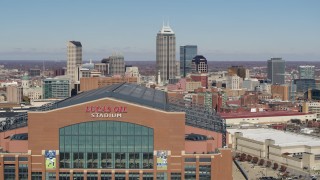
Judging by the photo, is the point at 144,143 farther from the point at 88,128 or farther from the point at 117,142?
the point at 88,128

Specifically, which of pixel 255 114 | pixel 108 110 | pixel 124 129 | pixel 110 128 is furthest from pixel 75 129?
pixel 255 114

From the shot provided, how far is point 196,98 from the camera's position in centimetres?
17375

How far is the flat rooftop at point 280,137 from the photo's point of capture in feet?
344

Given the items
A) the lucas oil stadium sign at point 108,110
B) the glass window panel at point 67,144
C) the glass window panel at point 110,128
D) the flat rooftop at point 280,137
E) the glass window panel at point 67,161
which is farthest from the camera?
the flat rooftop at point 280,137

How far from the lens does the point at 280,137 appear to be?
113750 millimetres

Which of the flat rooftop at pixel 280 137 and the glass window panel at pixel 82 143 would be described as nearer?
the glass window panel at pixel 82 143

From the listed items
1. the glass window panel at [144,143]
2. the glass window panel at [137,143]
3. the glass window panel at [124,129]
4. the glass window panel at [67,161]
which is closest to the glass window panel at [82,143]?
the glass window panel at [67,161]

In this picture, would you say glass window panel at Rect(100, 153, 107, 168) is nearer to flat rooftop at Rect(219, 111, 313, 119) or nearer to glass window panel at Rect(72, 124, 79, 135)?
glass window panel at Rect(72, 124, 79, 135)

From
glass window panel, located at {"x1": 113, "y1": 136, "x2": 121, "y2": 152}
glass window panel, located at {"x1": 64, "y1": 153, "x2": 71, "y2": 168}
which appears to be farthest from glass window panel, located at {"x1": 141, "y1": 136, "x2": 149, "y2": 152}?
glass window panel, located at {"x1": 64, "y1": 153, "x2": 71, "y2": 168}

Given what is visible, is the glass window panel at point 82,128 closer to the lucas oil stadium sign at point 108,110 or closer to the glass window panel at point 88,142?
the glass window panel at point 88,142

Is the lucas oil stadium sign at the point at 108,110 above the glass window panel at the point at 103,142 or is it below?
above

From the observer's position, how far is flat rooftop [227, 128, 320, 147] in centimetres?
10475

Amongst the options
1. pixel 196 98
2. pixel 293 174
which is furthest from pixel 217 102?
pixel 293 174

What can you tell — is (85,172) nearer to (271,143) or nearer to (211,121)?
(211,121)
